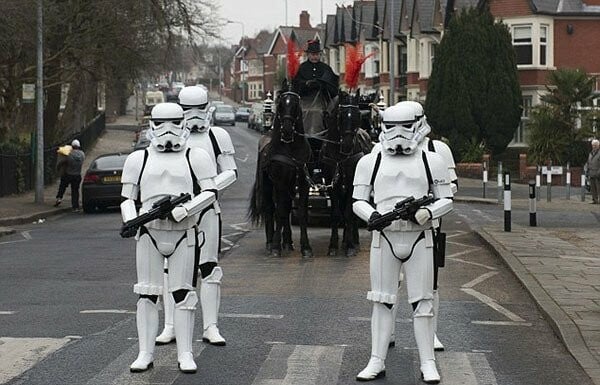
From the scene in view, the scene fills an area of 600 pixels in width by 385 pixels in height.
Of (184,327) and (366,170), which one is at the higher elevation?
(366,170)

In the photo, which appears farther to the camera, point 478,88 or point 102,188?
point 478,88

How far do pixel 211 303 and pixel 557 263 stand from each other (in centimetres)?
702

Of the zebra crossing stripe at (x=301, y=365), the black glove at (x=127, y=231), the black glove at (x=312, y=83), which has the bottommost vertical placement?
the zebra crossing stripe at (x=301, y=365)

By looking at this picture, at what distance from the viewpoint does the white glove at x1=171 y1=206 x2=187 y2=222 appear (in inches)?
321

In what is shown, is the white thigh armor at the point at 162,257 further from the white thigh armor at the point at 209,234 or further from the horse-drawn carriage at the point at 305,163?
the horse-drawn carriage at the point at 305,163

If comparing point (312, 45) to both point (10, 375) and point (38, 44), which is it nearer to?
point (10, 375)

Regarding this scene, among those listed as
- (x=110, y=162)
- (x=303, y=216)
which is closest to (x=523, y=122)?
(x=110, y=162)

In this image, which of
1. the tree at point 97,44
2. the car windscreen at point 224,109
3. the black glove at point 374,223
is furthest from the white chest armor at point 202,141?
the car windscreen at point 224,109

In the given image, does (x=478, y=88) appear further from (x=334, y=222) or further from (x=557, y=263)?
(x=557, y=263)

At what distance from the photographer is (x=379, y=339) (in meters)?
8.12

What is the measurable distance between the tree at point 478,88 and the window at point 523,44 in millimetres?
5069

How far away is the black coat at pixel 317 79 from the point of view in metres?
17.5

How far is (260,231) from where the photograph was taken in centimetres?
2075

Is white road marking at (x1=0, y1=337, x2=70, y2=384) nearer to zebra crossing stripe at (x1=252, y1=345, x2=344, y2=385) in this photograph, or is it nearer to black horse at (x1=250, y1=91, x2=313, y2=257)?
zebra crossing stripe at (x1=252, y1=345, x2=344, y2=385)
